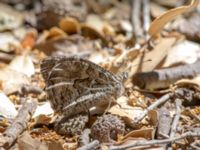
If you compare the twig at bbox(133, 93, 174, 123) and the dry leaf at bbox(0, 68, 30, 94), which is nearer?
the twig at bbox(133, 93, 174, 123)

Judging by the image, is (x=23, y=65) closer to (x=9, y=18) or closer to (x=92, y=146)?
(x=9, y=18)

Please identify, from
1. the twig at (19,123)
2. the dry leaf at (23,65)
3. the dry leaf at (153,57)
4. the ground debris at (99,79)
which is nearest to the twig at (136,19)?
the ground debris at (99,79)

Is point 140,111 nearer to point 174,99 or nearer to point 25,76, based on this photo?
point 174,99

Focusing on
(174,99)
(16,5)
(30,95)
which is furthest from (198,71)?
(16,5)

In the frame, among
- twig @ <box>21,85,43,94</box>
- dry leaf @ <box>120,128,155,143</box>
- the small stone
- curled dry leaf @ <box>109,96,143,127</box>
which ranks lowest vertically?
dry leaf @ <box>120,128,155,143</box>

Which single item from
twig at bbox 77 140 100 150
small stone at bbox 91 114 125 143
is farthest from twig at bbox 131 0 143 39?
twig at bbox 77 140 100 150

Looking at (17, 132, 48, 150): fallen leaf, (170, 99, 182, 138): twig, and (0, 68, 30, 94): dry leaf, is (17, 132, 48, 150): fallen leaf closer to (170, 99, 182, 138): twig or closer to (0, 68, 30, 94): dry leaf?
(170, 99, 182, 138): twig

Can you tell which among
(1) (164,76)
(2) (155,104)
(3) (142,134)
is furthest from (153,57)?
(3) (142,134)
